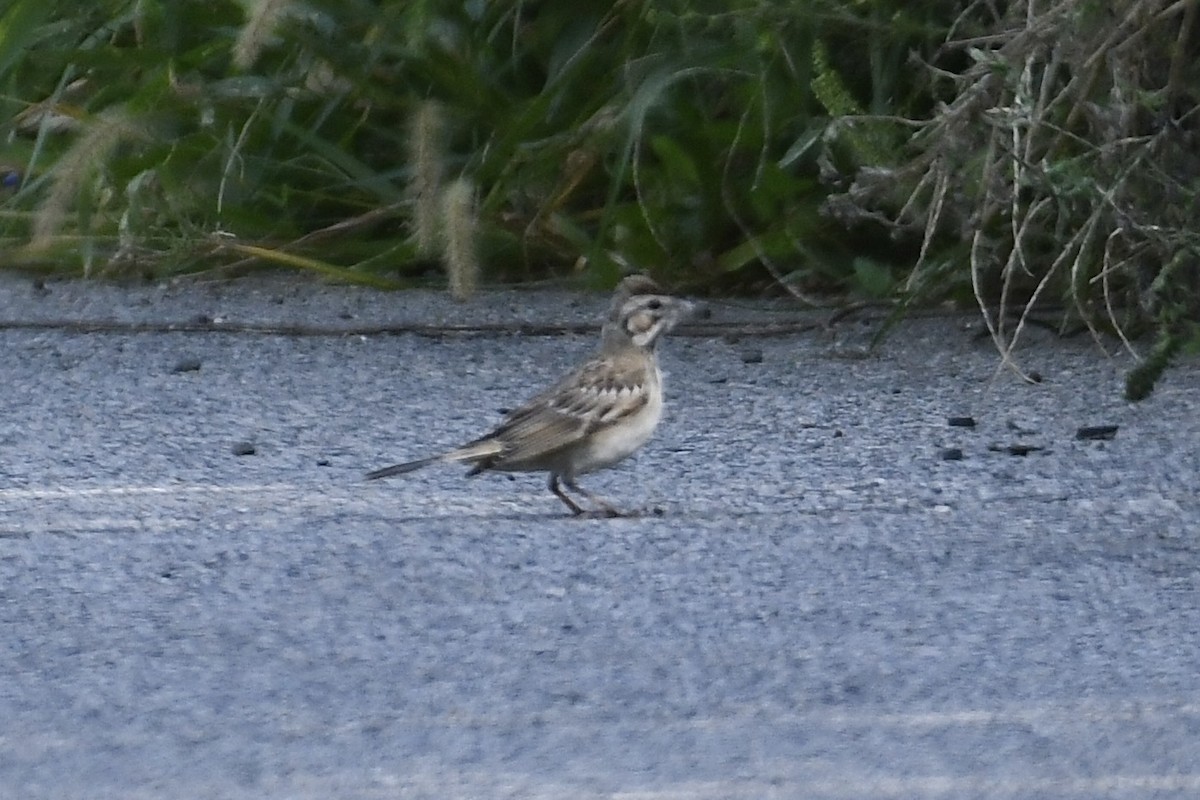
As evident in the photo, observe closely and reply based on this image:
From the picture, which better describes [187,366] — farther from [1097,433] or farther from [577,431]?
[1097,433]

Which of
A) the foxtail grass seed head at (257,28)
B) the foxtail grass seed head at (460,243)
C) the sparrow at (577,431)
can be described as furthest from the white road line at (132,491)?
the foxtail grass seed head at (257,28)

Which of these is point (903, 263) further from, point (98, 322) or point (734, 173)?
point (98, 322)

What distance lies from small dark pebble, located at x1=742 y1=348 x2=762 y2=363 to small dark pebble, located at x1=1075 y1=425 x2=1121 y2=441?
68.9 inches

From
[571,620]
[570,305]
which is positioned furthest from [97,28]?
[571,620]

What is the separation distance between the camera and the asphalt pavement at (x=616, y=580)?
14.3 feet

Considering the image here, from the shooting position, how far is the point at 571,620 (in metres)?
5.37

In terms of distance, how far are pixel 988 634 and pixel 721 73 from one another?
4883 millimetres

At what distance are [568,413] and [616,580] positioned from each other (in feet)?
3.09

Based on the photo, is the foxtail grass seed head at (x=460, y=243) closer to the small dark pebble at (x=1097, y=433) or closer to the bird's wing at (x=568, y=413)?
the bird's wing at (x=568, y=413)

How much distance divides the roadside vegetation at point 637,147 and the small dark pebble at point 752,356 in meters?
0.47

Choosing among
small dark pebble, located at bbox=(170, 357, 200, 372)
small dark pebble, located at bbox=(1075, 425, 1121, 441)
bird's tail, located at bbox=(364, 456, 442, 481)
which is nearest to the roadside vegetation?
small dark pebble, located at bbox=(1075, 425, 1121, 441)

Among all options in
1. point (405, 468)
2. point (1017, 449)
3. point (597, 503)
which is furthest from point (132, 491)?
point (1017, 449)

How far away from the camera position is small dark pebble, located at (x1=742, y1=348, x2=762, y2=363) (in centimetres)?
903

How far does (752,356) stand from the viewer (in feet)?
29.8
